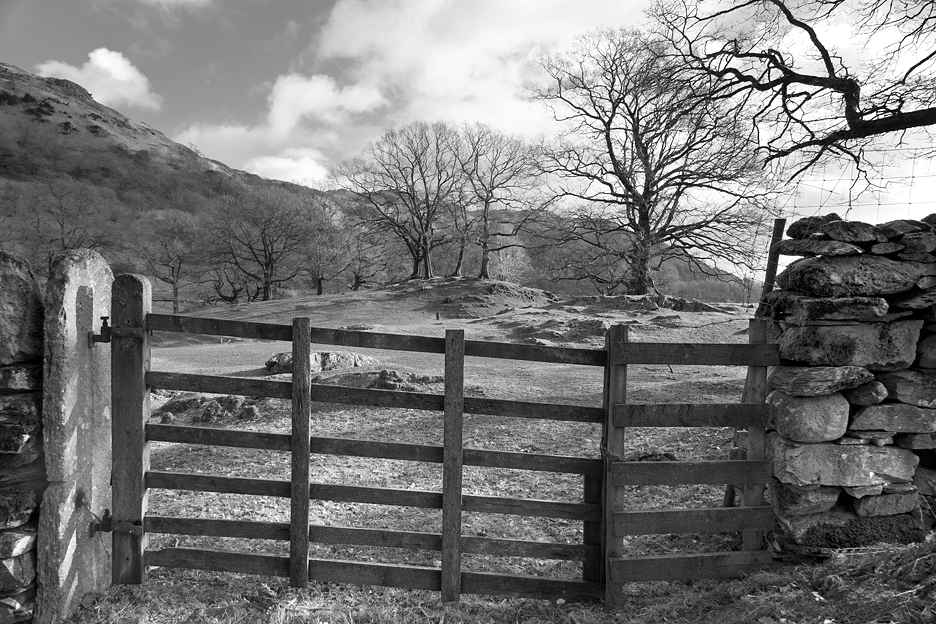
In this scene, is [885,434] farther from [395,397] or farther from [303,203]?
[303,203]

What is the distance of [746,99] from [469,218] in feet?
113

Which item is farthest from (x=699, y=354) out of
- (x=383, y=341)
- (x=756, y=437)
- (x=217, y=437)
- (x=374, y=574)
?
(x=217, y=437)

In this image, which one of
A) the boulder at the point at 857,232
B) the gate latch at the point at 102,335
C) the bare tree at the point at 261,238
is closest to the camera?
the gate latch at the point at 102,335

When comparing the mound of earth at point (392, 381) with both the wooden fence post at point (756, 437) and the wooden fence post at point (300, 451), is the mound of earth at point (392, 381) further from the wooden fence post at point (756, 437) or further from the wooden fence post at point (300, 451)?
the wooden fence post at point (756, 437)

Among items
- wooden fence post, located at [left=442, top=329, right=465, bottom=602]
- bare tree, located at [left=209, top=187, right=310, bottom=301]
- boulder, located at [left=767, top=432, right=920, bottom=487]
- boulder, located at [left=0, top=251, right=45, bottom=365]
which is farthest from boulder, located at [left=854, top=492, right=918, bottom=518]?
bare tree, located at [left=209, top=187, right=310, bottom=301]

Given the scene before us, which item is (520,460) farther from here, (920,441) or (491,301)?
(491,301)

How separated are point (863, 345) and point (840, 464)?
2.90 feet

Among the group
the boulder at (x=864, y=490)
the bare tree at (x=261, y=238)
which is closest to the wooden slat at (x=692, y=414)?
the boulder at (x=864, y=490)

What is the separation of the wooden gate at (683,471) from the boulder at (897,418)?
0.71 meters

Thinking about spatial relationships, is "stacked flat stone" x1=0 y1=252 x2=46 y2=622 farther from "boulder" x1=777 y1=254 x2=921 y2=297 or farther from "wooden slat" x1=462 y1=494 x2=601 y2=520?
"boulder" x1=777 y1=254 x2=921 y2=297

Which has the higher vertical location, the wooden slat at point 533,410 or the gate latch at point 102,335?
the gate latch at point 102,335

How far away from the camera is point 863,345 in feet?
12.4

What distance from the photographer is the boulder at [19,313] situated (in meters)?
3.15

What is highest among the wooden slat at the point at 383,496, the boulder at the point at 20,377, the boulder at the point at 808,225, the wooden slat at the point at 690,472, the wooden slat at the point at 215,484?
the boulder at the point at 808,225
